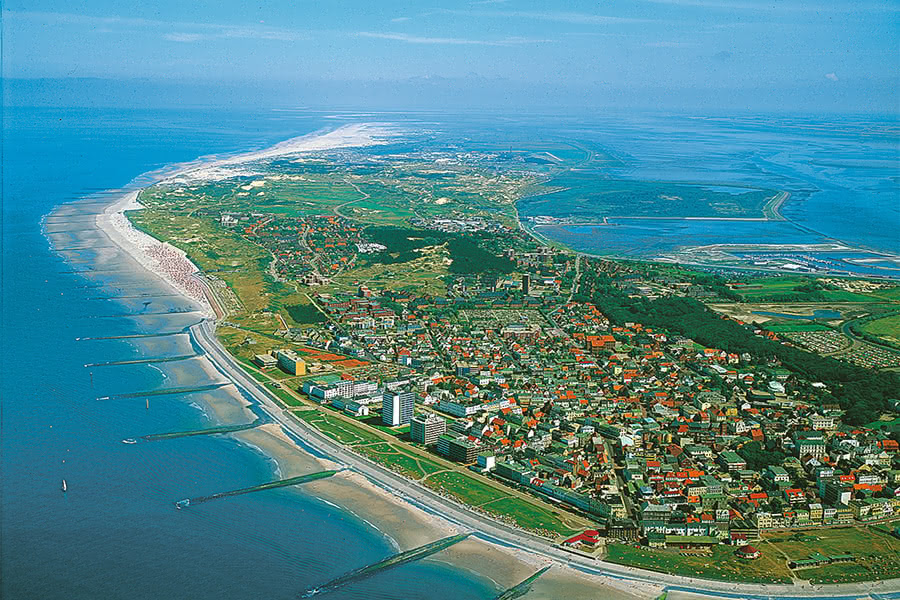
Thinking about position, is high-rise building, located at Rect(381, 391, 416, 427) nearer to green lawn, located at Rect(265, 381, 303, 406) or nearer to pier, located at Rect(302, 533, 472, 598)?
green lawn, located at Rect(265, 381, 303, 406)

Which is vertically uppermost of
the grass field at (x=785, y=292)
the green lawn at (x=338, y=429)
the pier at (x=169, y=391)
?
the grass field at (x=785, y=292)

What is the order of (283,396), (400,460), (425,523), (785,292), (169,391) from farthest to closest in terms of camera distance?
(785,292), (283,396), (169,391), (400,460), (425,523)

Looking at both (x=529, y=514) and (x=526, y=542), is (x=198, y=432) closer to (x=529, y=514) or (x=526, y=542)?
(x=529, y=514)

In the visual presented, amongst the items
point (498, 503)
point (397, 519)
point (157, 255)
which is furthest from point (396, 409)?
point (157, 255)

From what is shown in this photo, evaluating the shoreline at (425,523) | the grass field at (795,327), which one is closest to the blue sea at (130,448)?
the shoreline at (425,523)

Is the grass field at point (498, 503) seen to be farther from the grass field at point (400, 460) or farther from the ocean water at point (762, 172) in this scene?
the ocean water at point (762, 172)

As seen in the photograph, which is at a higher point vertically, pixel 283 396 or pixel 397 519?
pixel 283 396
